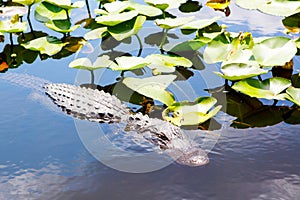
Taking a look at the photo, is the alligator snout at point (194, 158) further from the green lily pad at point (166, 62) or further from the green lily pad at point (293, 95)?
the green lily pad at point (166, 62)

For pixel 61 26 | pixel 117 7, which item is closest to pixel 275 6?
pixel 117 7

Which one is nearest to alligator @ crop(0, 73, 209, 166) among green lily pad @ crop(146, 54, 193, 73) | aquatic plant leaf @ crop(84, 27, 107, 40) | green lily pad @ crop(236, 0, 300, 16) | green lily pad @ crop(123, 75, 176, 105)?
green lily pad @ crop(123, 75, 176, 105)

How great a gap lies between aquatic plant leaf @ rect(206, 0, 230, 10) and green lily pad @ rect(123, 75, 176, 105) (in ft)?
4.96

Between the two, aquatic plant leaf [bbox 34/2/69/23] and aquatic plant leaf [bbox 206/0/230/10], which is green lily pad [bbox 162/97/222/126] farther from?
aquatic plant leaf [bbox 206/0/230/10]

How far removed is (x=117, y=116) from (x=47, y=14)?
1.60m

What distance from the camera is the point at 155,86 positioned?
2.63 metres

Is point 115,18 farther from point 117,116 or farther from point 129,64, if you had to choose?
point 117,116

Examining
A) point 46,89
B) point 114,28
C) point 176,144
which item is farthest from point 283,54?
point 46,89

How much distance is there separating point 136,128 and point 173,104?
0.89 ft

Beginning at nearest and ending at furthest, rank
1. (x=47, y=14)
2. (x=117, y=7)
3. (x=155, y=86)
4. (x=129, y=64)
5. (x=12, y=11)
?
(x=155, y=86) < (x=129, y=64) < (x=117, y=7) < (x=47, y=14) < (x=12, y=11)

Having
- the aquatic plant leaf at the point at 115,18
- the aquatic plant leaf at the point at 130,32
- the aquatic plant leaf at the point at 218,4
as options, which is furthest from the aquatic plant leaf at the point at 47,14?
the aquatic plant leaf at the point at 218,4

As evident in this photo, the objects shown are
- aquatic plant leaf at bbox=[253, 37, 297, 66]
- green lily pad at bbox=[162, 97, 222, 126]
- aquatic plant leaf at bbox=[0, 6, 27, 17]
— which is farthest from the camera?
aquatic plant leaf at bbox=[0, 6, 27, 17]

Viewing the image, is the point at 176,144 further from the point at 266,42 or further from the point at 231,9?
the point at 231,9

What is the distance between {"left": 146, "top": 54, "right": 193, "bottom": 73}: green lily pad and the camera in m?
2.88
